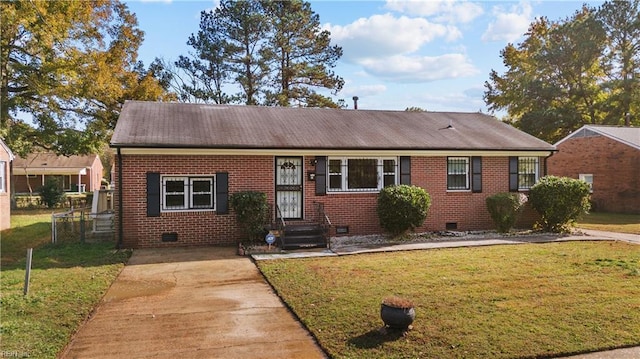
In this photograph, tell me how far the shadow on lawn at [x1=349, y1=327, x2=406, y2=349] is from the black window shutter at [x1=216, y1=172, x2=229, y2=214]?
7.78 m

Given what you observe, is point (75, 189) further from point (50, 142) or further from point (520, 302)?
point (520, 302)

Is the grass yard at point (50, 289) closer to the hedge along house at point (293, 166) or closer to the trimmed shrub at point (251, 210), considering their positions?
the hedge along house at point (293, 166)

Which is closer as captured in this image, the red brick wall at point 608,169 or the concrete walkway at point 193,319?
the concrete walkway at point 193,319

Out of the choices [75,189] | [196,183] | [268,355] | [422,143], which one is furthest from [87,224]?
[75,189]

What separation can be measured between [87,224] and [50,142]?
1259cm

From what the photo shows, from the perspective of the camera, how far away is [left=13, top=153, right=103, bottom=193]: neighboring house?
39438 millimetres

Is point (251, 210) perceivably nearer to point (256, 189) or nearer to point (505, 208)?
Answer: point (256, 189)

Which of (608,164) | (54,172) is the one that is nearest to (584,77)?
(608,164)

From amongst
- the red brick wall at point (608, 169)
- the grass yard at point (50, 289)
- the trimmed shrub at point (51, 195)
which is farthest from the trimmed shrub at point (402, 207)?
the trimmed shrub at point (51, 195)

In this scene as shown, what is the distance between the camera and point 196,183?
12406 mm

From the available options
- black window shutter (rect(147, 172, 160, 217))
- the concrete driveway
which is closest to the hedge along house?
black window shutter (rect(147, 172, 160, 217))

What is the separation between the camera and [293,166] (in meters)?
13.3

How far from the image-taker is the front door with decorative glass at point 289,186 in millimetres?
13117

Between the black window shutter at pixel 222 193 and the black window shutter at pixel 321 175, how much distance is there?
2.68 m
